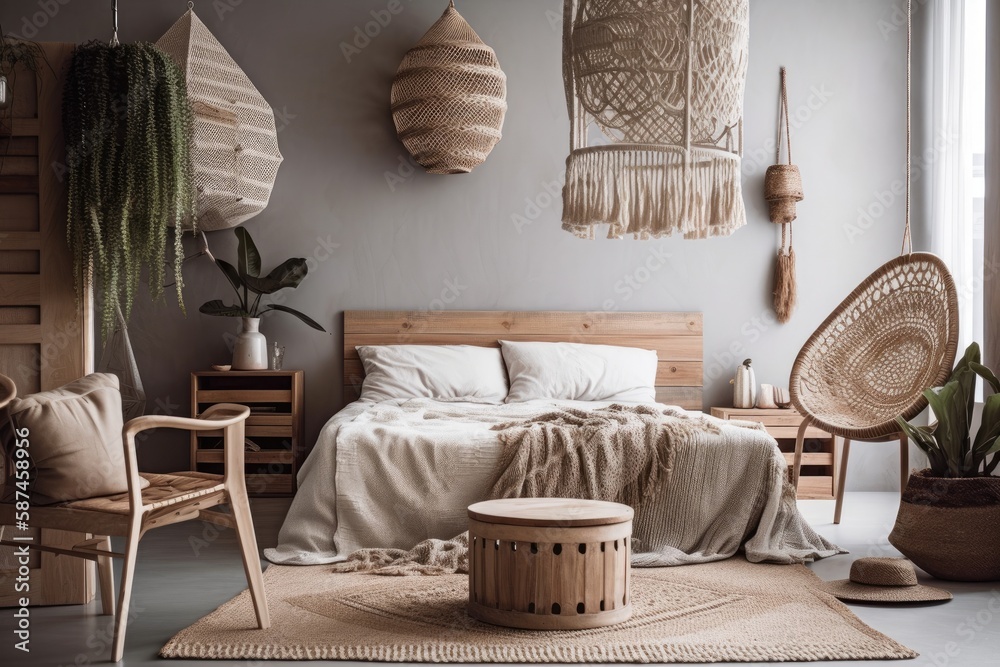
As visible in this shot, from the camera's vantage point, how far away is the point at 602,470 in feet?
10.9

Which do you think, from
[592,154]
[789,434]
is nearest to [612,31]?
[592,154]

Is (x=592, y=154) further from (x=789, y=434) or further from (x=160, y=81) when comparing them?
(x=789, y=434)

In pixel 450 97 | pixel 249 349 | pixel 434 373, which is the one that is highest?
pixel 450 97

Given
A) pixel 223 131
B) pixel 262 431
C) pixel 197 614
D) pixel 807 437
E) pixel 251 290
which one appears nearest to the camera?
pixel 197 614

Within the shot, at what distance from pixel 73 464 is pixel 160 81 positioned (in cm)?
120

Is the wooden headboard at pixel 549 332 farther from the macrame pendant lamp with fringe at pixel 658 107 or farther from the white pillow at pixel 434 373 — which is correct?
the macrame pendant lamp with fringe at pixel 658 107

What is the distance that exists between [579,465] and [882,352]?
160 cm

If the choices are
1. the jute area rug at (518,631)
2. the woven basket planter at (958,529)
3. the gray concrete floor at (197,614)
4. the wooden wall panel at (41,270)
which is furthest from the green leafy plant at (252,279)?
the woven basket planter at (958,529)

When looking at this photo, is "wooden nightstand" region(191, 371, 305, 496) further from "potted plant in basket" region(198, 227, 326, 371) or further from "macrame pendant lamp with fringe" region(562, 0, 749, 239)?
"macrame pendant lamp with fringe" region(562, 0, 749, 239)

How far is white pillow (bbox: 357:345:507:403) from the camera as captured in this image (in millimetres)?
4543

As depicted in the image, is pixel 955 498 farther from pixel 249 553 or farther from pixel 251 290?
pixel 251 290

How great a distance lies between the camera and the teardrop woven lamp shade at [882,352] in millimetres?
3637

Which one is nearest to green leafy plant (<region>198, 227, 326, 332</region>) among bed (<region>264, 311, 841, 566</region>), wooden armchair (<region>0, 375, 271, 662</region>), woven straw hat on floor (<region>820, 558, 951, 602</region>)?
bed (<region>264, 311, 841, 566</region>)

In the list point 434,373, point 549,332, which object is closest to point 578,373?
point 549,332
